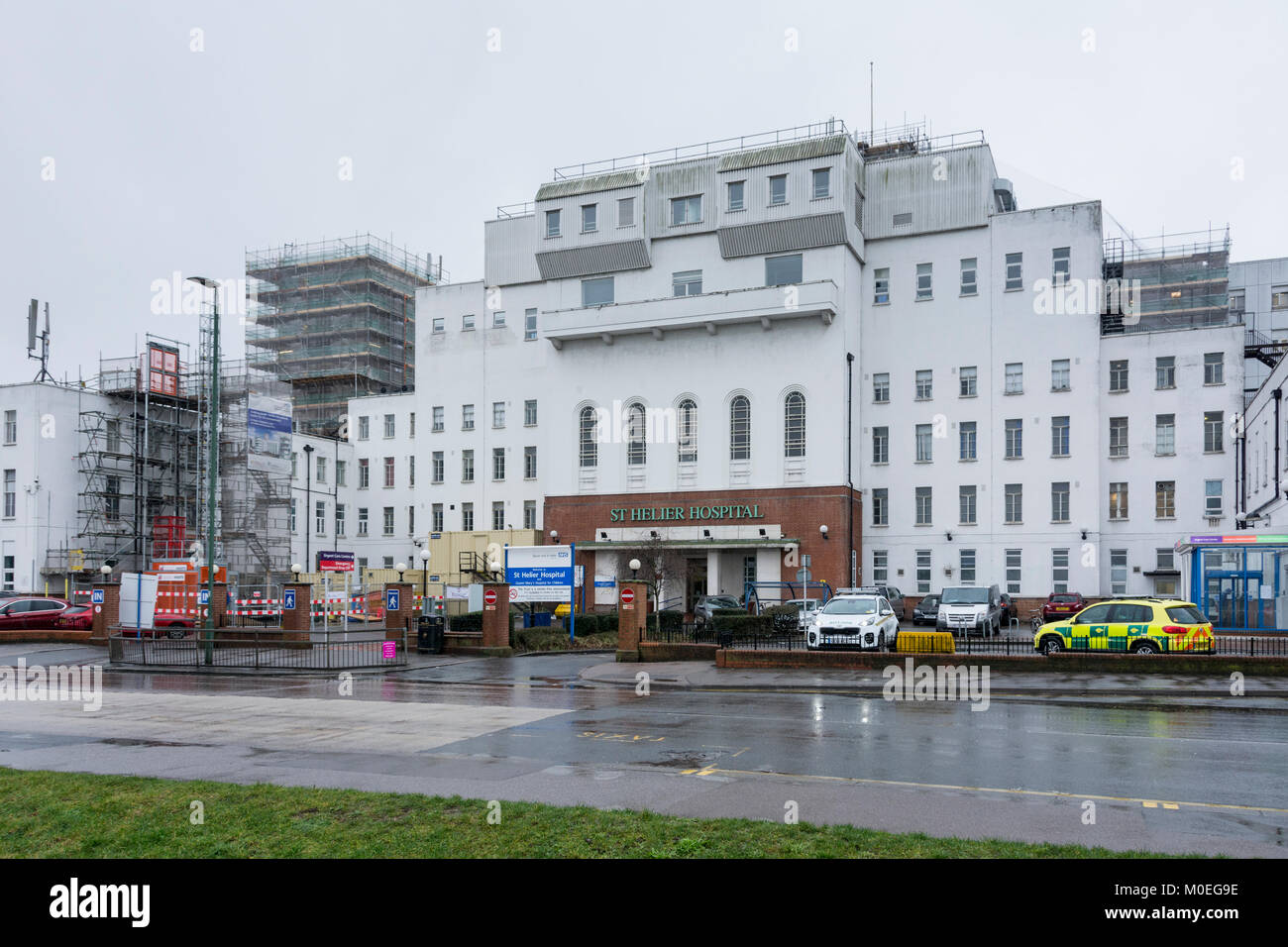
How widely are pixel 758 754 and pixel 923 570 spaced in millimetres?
40836

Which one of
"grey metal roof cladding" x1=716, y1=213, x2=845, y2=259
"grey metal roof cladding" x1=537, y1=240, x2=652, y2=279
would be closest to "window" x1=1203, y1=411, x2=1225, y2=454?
"grey metal roof cladding" x1=716, y1=213, x2=845, y2=259

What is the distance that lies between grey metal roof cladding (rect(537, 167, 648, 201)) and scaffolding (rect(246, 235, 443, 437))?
21.0 metres

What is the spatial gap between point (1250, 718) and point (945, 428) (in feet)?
119

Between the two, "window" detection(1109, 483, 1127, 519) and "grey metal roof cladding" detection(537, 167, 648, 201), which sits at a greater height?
"grey metal roof cladding" detection(537, 167, 648, 201)

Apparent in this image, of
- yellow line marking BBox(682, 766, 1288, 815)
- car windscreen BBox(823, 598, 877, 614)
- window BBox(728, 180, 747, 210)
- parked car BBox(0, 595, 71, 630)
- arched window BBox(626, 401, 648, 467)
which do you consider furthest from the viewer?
arched window BBox(626, 401, 648, 467)

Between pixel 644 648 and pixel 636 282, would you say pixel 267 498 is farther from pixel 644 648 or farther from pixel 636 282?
pixel 644 648

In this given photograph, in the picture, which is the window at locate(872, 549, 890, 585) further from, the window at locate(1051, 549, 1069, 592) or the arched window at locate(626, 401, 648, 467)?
the arched window at locate(626, 401, 648, 467)

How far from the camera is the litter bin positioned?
33.8 m

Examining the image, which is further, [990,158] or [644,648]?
[990,158]

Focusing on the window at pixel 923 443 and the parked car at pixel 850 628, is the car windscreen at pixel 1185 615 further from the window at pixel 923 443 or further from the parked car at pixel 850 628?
the window at pixel 923 443

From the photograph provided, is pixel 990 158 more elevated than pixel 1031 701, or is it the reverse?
pixel 990 158

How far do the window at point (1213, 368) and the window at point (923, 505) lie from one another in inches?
535
